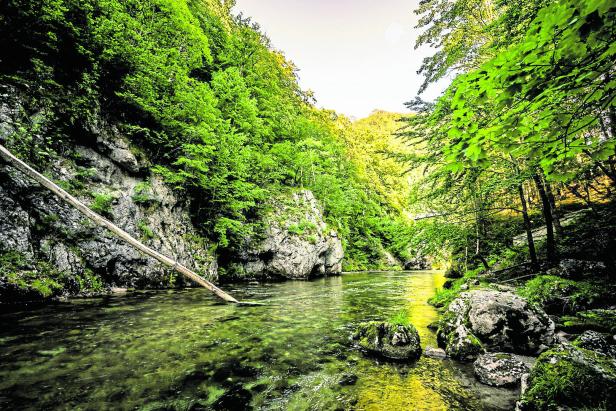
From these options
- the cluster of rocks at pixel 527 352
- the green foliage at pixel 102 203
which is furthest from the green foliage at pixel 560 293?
the green foliage at pixel 102 203

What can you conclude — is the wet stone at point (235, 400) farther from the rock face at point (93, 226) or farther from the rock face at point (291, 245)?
the rock face at point (291, 245)

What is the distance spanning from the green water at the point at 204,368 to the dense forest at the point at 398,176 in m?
0.07

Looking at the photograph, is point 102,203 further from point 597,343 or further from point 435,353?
point 597,343

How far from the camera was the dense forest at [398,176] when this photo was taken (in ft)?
8.81

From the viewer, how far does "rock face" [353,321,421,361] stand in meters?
5.07

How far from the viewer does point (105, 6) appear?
12766 mm

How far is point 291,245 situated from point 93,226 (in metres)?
13.9

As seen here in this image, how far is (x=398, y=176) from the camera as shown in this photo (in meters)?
12.0

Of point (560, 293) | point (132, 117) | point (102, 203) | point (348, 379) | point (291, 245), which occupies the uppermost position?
point (132, 117)

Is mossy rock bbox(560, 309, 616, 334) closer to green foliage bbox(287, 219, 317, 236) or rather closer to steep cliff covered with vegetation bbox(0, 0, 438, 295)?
steep cliff covered with vegetation bbox(0, 0, 438, 295)

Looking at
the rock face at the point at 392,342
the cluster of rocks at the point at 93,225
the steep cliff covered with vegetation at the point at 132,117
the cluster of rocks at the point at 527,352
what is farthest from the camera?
the steep cliff covered with vegetation at the point at 132,117

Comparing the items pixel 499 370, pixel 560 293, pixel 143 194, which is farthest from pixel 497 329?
pixel 143 194

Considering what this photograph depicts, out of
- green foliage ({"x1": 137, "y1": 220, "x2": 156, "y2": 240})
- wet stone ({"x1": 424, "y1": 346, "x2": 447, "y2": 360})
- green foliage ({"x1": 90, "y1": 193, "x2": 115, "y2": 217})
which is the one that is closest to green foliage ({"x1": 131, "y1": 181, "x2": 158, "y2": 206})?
green foliage ({"x1": 137, "y1": 220, "x2": 156, "y2": 240})

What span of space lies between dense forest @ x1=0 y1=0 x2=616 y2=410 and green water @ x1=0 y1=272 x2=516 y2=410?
7cm
